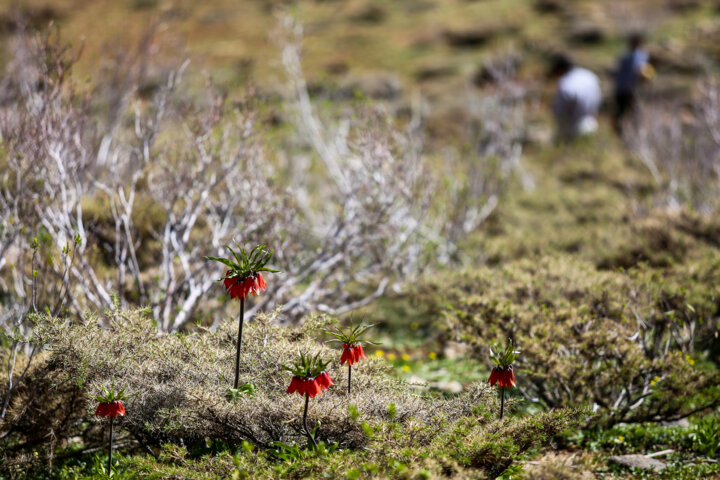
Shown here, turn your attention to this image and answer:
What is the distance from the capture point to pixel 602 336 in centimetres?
437

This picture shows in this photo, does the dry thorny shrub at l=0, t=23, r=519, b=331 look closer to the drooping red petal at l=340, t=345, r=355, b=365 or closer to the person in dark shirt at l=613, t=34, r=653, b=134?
the drooping red petal at l=340, t=345, r=355, b=365

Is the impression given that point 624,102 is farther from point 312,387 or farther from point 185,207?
point 312,387

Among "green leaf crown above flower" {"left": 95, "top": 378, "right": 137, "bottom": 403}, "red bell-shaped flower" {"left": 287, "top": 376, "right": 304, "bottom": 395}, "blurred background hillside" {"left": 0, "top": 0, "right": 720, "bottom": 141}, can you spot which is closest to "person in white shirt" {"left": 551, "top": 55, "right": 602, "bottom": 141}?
"blurred background hillside" {"left": 0, "top": 0, "right": 720, "bottom": 141}

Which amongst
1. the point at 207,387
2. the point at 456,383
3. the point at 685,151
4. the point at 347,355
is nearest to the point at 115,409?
the point at 207,387

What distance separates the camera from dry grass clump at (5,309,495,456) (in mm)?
3365

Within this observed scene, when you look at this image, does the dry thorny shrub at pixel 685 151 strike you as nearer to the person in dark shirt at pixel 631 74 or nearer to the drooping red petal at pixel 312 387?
the person in dark shirt at pixel 631 74

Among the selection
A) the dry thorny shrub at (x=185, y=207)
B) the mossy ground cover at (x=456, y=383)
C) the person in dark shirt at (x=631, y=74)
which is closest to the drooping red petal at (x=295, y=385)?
the mossy ground cover at (x=456, y=383)

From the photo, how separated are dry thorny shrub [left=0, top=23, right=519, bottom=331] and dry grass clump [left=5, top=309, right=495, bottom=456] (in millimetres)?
731

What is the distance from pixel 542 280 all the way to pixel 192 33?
2253 centimetres

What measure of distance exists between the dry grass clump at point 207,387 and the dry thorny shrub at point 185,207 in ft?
2.40

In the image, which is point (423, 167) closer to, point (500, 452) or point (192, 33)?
point (500, 452)

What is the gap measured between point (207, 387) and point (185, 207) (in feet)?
10.5

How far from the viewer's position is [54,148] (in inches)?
203

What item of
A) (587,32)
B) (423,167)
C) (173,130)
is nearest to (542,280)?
(423,167)
